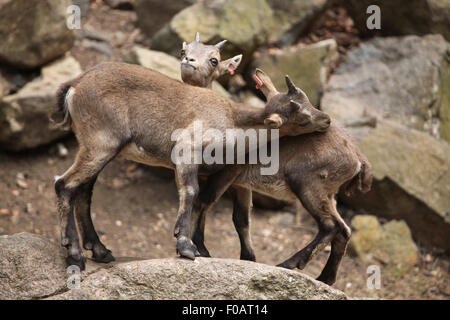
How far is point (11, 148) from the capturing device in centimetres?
1019

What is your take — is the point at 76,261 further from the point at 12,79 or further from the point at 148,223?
the point at 12,79

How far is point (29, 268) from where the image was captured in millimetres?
5766

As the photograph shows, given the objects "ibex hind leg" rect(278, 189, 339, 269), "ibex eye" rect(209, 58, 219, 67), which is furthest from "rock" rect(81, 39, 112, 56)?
"ibex hind leg" rect(278, 189, 339, 269)

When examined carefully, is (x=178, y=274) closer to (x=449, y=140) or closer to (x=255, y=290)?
(x=255, y=290)

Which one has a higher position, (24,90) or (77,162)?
(77,162)

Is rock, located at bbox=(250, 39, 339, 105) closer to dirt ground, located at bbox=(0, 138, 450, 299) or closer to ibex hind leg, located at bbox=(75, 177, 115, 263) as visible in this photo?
dirt ground, located at bbox=(0, 138, 450, 299)

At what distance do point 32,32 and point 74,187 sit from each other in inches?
197

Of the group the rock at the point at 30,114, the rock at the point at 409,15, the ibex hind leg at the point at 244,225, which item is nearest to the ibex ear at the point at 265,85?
the ibex hind leg at the point at 244,225

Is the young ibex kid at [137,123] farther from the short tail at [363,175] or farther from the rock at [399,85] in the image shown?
the rock at [399,85]

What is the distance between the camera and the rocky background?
9.59 m

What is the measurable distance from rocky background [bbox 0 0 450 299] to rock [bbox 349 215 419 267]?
0.05ft

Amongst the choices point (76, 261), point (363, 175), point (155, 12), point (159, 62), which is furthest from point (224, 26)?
point (76, 261)

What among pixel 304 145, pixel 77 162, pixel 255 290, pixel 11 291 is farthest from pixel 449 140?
pixel 11 291
